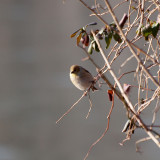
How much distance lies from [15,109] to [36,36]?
264cm

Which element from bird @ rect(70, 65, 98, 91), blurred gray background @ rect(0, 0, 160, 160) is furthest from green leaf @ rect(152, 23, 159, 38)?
blurred gray background @ rect(0, 0, 160, 160)

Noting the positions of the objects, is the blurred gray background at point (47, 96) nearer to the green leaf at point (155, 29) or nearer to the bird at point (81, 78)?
the bird at point (81, 78)

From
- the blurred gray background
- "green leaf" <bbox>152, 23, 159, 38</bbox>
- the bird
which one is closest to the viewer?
"green leaf" <bbox>152, 23, 159, 38</bbox>

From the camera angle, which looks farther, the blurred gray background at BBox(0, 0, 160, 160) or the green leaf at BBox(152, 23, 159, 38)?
the blurred gray background at BBox(0, 0, 160, 160)

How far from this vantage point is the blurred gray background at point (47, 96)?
20.5 feet

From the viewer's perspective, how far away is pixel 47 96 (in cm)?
763

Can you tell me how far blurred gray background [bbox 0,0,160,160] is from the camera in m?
6.25

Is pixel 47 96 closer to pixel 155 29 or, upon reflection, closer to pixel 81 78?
pixel 81 78

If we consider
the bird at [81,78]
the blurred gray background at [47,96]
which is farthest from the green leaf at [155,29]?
the blurred gray background at [47,96]

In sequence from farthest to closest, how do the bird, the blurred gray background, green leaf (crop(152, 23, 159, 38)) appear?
the blurred gray background
the bird
green leaf (crop(152, 23, 159, 38))

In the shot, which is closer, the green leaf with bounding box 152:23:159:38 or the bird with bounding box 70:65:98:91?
the green leaf with bounding box 152:23:159:38


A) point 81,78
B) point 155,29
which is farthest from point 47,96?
point 155,29

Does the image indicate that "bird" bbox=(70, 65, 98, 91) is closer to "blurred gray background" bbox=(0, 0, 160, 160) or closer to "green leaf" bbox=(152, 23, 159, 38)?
"green leaf" bbox=(152, 23, 159, 38)

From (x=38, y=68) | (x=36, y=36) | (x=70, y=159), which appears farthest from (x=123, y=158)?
(x=36, y=36)
